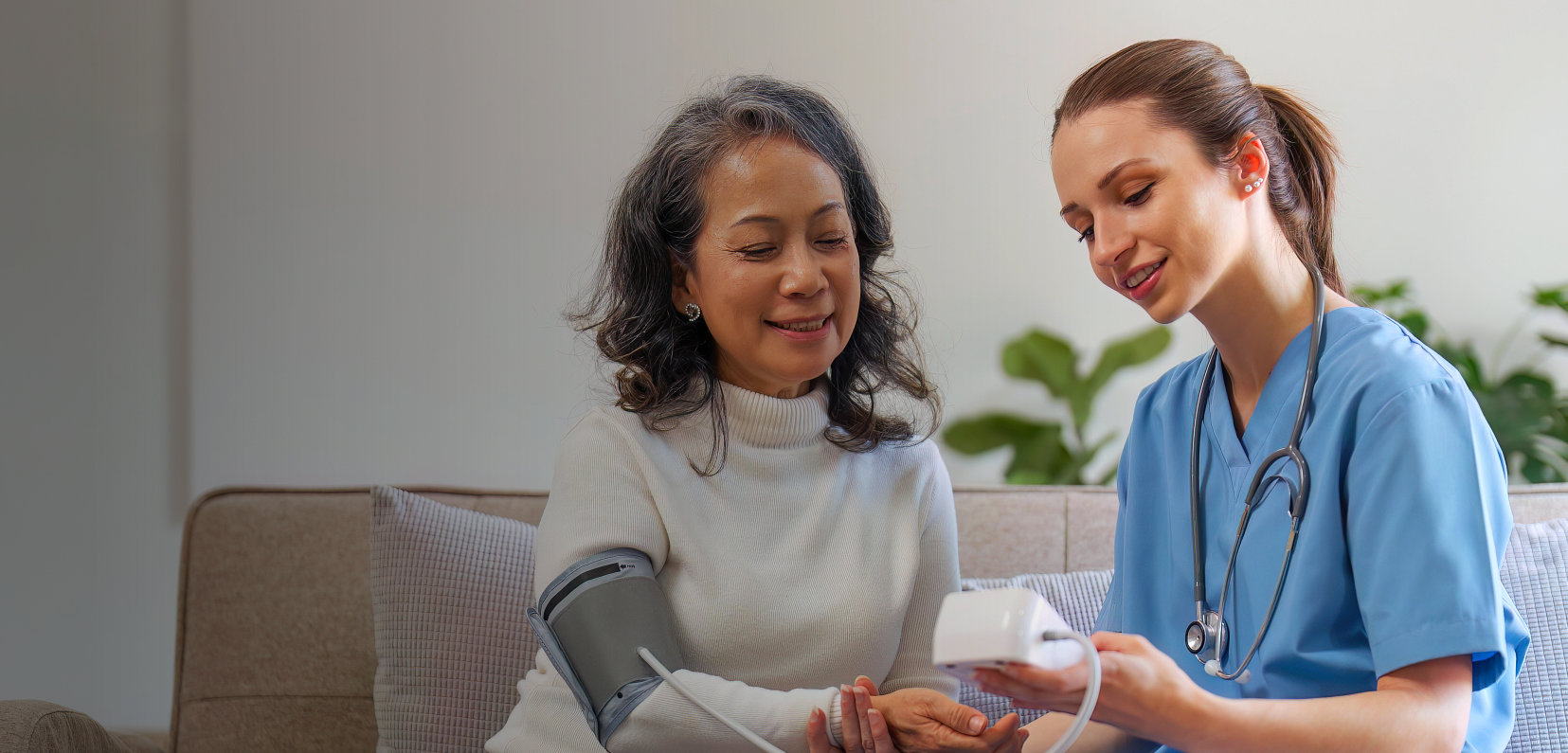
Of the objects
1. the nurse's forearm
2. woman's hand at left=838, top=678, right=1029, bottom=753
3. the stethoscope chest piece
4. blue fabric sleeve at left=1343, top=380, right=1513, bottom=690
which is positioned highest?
blue fabric sleeve at left=1343, top=380, right=1513, bottom=690

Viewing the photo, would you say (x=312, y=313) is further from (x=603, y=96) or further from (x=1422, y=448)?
(x=1422, y=448)

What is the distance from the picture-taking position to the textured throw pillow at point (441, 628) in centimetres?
143

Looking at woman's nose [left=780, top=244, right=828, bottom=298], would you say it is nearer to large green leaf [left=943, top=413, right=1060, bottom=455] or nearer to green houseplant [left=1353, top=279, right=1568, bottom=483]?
large green leaf [left=943, top=413, right=1060, bottom=455]

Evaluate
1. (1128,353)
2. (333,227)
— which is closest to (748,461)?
(333,227)

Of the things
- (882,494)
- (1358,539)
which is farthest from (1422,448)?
(882,494)

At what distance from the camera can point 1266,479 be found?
3.28 feet

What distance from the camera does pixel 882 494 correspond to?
1.27m

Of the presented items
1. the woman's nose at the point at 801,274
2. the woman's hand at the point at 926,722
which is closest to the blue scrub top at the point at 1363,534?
the woman's hand at the point at 926,722

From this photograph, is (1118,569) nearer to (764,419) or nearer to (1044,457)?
(764,419)

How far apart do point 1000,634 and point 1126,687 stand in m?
0.12

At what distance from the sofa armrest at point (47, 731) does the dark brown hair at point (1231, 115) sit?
4.24 ft

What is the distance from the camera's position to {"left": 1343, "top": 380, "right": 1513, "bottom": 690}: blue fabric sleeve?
2.69 feet

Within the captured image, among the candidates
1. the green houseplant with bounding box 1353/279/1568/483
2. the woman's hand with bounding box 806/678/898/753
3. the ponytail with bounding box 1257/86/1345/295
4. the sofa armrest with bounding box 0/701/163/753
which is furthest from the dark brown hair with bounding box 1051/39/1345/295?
the green houseplant with bounding box 1353/279/1568/483

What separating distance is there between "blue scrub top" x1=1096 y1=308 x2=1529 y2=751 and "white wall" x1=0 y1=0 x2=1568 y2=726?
63.3 inches
